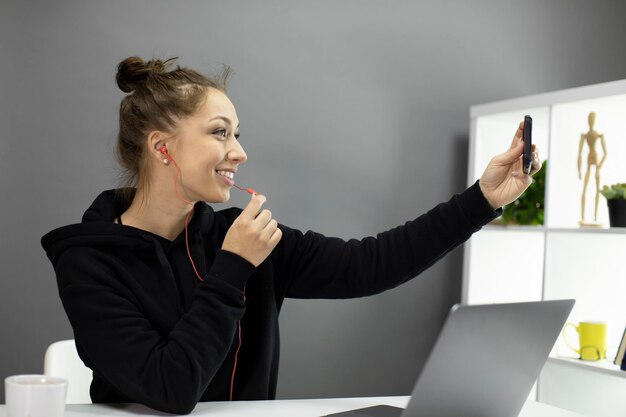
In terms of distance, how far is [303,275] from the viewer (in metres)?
1.78

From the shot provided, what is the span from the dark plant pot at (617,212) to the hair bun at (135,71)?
65.4 inches

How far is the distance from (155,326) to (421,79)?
1.94 meters

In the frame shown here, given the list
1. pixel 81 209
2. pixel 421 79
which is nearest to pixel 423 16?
pixel 421 79

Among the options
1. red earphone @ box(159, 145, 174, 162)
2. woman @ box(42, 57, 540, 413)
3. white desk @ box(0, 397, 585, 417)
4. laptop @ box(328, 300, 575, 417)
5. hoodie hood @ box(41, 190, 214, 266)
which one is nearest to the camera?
laptop @ box(328, 300, 575, 417)

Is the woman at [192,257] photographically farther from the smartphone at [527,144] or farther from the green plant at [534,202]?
the green plant at [534,202]

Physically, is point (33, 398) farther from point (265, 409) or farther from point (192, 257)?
point (192, 257)

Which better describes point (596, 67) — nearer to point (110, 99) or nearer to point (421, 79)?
point (421, 79)

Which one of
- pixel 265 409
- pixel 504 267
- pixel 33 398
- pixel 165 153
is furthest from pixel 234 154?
pixel 504 267

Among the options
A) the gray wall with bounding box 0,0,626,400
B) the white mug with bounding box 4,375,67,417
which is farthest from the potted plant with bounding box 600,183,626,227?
the white mug with bounding box 4,375,67,417

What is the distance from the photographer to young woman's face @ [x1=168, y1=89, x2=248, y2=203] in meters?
1.59

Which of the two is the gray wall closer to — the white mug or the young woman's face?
the young woman's face

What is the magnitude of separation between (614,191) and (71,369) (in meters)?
1.87

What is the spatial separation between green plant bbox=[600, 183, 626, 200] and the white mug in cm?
211

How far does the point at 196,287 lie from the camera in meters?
1.43
